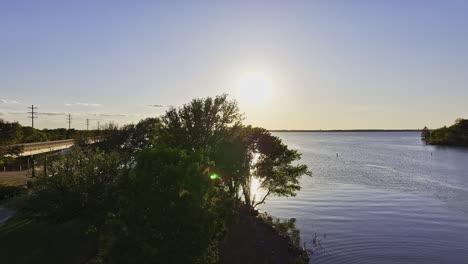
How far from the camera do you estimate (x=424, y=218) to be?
63.2m

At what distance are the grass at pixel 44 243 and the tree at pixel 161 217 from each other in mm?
14112

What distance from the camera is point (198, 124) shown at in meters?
51.6

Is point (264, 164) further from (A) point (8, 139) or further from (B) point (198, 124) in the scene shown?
(A) point (8, 139)

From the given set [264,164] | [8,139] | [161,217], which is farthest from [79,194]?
[8,139]

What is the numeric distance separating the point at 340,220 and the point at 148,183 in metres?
45.4

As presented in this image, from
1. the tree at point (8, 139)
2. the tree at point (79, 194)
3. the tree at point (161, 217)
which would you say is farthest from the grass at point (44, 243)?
the tree at point (8, 139)

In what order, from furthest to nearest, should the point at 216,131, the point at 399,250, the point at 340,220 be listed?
the point at 340,220 < the point at 216,131 < the point at 399,250

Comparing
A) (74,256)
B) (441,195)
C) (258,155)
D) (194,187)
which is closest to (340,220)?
(258,155)

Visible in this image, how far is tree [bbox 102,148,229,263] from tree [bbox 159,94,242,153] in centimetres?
2818

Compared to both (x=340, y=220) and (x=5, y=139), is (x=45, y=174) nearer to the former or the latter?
(x=340, y=220)

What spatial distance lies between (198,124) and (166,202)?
99.0 ft

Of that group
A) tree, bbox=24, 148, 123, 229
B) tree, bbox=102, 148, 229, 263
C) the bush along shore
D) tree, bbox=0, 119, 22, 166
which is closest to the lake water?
the bush along shore

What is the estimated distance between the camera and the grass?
110ft

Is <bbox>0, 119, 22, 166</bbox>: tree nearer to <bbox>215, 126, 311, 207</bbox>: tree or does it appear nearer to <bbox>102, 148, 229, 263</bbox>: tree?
A: <bbox>215, 126, 311, 207</bbox>: tree
